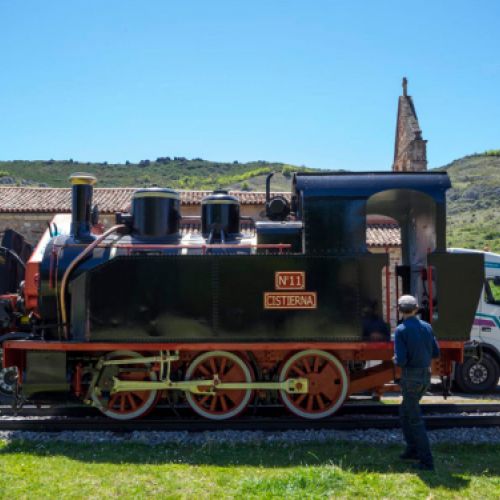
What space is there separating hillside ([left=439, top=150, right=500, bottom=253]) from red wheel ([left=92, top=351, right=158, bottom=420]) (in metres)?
27.7

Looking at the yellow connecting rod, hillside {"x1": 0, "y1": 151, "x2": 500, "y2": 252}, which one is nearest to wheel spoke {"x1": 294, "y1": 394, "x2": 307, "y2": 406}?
the yellow connecting rod

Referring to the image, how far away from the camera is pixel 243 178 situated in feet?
180

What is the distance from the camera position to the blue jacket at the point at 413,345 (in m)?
5.14

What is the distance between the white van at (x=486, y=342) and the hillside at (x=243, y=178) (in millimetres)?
26120

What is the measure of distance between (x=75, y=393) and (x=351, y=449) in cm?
335

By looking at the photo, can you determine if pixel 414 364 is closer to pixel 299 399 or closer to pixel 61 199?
pixel 299 399

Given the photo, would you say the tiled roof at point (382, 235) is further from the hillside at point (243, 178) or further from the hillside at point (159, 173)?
the hillside at point (159, 173)

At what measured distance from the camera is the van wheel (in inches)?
394

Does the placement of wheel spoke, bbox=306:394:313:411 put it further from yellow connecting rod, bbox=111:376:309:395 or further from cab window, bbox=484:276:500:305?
cab window, bbox=484:276:500:305

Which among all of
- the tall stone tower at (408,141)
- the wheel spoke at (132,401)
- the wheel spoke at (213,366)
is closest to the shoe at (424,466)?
the wheel spoke at (213,366)

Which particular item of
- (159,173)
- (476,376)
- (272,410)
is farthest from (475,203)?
(272,410)

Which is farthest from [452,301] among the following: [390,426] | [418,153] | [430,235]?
[418,153]

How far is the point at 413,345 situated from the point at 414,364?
0.62 ft

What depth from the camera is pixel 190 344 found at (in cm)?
650
